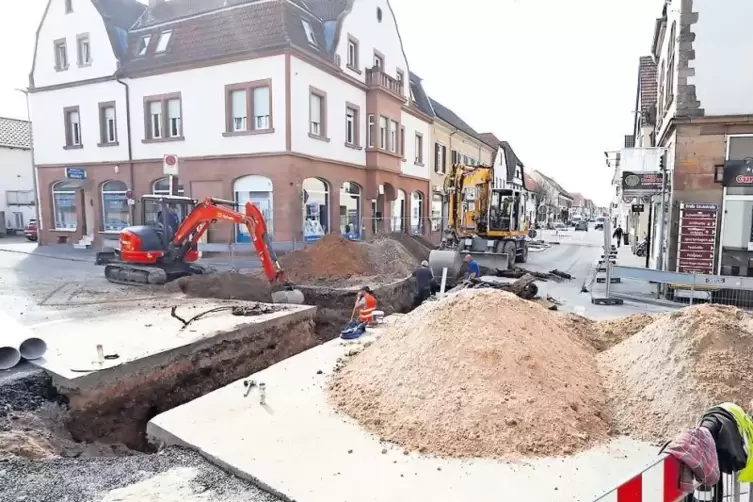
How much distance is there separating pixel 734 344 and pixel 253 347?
6867mm

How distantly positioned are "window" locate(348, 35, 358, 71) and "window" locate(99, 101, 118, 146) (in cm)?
1085

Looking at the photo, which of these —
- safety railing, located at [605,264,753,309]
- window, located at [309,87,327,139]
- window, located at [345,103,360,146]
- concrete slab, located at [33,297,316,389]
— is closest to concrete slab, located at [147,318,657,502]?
concrete slab, located at [33,297,316,389]

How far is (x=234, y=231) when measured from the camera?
19031 mm

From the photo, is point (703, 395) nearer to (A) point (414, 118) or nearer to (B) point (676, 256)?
(B) point (676, 256)

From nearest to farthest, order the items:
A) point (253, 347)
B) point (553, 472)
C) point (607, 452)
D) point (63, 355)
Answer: point (553, 472)
point (607, 452)
point (63, 355)
point (253, 347)

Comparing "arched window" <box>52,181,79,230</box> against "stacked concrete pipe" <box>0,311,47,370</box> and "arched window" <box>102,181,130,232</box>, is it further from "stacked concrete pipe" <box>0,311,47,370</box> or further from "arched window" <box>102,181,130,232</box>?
"stacked concrete pipe" <box>0,311,47,370</box>

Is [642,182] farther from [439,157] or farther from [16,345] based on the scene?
[439,157]

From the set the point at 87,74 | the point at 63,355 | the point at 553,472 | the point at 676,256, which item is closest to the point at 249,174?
the point at 87,74

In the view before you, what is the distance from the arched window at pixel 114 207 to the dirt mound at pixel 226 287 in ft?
39.0

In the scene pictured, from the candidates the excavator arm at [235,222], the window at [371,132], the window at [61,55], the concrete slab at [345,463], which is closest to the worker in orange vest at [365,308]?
the excavator arm at [235,222]

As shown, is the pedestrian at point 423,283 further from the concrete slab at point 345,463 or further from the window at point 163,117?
the window at point 163,117

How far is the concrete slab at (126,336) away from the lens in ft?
21.3

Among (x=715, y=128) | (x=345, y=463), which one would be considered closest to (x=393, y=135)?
(x=715, y=128)

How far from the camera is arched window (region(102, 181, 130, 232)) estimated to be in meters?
22.6
